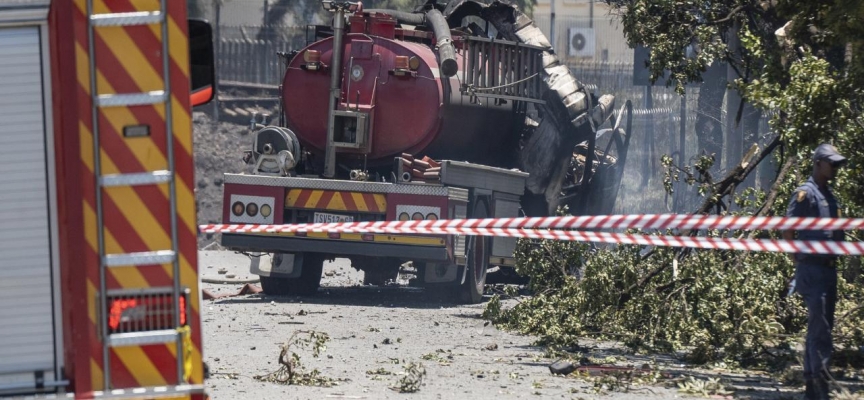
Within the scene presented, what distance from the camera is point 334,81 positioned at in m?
12.9

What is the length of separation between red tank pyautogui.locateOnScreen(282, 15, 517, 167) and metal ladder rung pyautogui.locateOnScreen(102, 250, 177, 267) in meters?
9.11

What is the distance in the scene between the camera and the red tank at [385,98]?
12922mm

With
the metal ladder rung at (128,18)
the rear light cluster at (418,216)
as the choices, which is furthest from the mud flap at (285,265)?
the metal ladder rung at (128,18)

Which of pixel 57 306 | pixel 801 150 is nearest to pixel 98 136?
pixel 57 306

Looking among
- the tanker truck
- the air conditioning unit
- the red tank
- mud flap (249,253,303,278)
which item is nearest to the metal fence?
the air conditioning unit

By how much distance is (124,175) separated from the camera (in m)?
3.76

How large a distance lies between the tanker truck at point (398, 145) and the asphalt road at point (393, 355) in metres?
0.59

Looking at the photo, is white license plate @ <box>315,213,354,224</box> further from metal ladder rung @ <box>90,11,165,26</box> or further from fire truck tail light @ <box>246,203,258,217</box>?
metal ladder rung @ <box>90,11,165,26</box>

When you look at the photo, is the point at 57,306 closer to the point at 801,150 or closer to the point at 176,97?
the point at 176,97

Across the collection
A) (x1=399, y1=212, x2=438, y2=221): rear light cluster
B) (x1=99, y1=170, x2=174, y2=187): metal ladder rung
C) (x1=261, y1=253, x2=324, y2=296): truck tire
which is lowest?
(x1=261, y1=253, x2=324, y2=296): truck tire

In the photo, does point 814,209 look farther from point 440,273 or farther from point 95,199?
point 440,273

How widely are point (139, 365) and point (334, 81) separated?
30.4 ft

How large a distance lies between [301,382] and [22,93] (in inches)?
154

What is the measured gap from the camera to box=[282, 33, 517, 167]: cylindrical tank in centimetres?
1292
